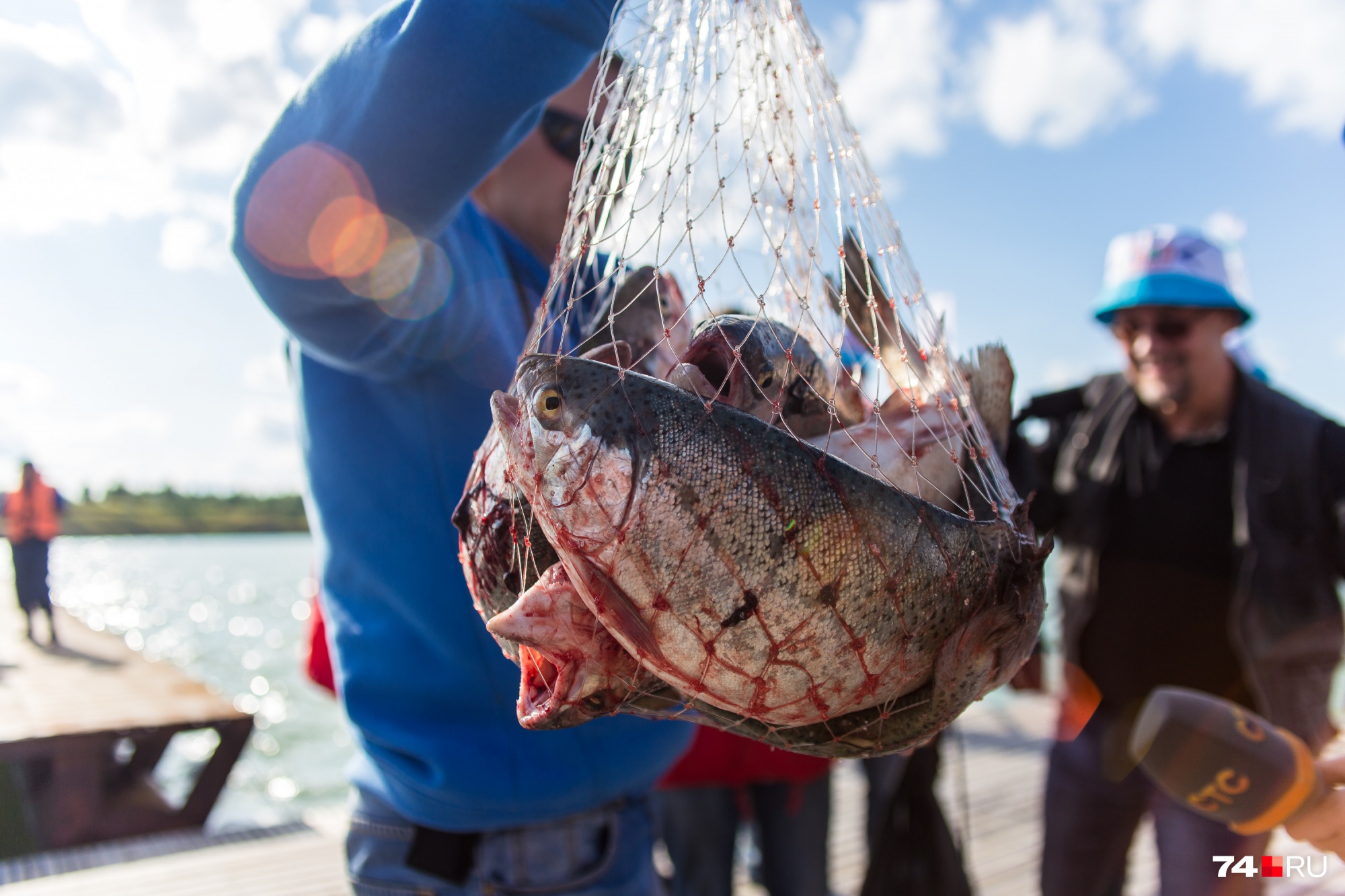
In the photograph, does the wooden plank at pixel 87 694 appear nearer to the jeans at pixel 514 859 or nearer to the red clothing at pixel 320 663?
the red clothing at pixel 320 663

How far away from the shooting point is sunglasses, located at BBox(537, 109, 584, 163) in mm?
1700

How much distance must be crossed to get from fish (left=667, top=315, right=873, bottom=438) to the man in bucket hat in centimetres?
237

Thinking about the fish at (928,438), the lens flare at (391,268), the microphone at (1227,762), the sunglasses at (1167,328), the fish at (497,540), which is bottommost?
the microphone at (1227,762)

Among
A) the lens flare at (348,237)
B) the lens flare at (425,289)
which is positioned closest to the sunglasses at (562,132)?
the lens flare at (425,289)

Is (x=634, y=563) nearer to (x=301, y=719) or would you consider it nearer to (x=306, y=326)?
(x=306, y=326)

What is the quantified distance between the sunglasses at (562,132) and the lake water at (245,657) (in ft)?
4.62

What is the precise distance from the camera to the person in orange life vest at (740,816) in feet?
10.4

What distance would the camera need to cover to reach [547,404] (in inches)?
32.7

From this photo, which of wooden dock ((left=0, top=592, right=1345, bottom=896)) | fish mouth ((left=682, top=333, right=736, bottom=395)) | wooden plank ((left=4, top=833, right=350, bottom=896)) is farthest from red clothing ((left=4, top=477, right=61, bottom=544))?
fish mouth ((left=682, top=333, right=736, bottom=395))

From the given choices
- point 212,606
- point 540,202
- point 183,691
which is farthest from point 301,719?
point 212,606

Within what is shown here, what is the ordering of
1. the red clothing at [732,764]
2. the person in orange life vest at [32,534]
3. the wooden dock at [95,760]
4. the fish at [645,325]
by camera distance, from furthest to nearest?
the person in orange life vest at [32,534]
the wooden dock at [95,760]
the red clothing at [732,764]
the fish at [645,325]

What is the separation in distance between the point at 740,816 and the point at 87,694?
7137mm

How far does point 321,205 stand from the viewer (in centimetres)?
112

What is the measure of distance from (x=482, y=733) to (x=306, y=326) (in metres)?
0.92
